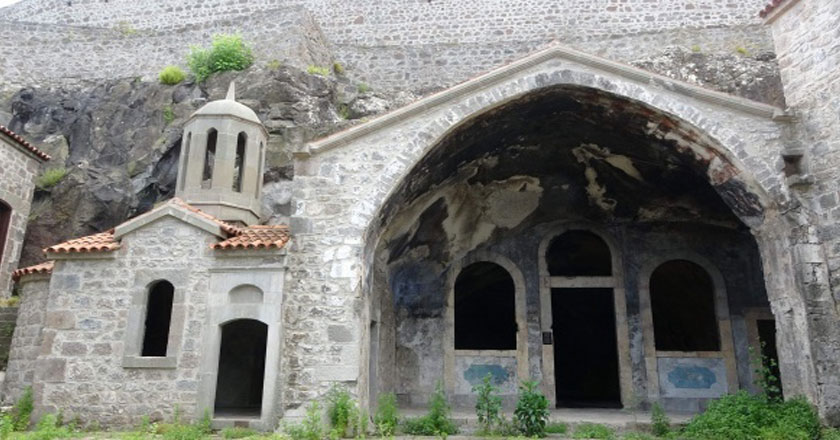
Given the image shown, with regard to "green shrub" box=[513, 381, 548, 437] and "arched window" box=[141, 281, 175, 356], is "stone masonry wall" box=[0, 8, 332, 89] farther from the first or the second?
"green shrub" box=[513, 381, 548, 437]

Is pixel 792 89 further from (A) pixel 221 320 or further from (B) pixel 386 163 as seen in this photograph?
(A) pixel 221 320

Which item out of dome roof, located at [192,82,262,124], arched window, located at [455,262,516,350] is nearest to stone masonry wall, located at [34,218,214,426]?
dome roof, located at [192,82,262,124]

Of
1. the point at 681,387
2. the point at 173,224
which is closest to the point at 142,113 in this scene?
the point at 173,224

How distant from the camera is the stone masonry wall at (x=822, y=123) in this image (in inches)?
343

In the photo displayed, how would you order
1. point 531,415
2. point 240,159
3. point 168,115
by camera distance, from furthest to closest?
point 168,115
point 240,159
point 531,415

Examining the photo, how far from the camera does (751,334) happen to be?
12.7 m

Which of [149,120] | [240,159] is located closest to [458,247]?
[240,159]

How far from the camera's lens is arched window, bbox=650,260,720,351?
14820mm

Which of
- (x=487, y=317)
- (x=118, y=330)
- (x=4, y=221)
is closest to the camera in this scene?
(x=118, y=330)

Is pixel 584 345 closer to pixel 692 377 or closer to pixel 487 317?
pixel 487 317

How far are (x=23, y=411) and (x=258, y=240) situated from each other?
449 cm

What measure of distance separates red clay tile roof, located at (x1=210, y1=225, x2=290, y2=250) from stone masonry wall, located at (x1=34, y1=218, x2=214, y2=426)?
15.8 inches

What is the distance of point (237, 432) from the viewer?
875 cm

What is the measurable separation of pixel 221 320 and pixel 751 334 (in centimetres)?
1031
